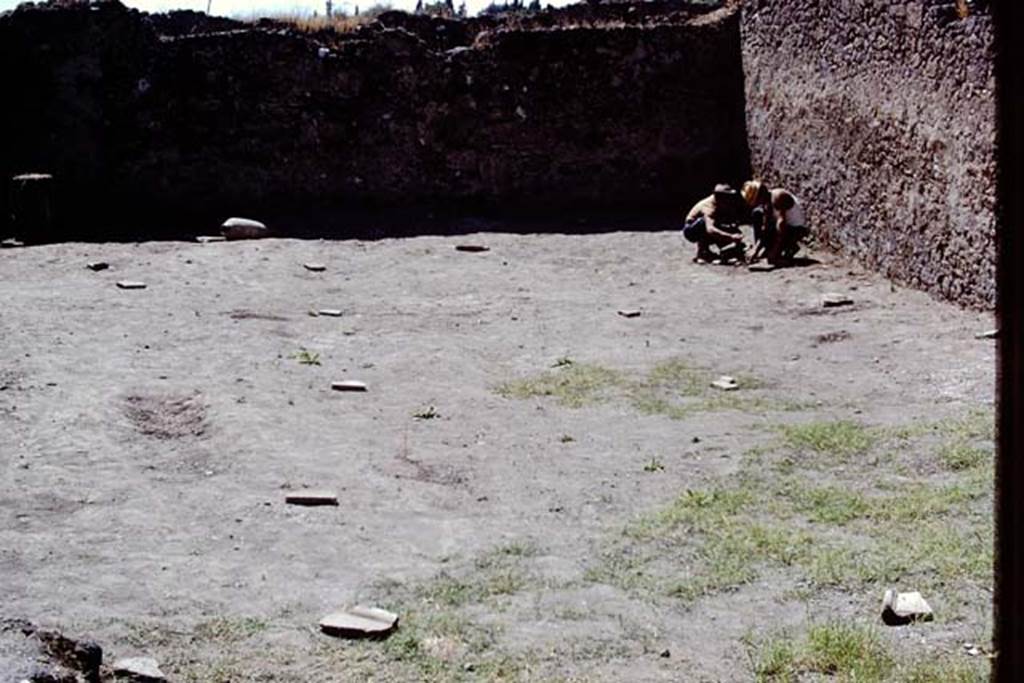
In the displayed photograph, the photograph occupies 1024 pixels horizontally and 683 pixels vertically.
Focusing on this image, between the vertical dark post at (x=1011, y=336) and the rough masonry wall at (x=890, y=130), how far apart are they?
722cm

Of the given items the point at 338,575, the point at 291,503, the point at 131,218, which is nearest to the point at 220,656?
the point at 338,575

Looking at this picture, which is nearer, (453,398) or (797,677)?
(797,677)

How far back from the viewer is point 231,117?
14.5 meters

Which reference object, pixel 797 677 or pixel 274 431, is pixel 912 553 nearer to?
pixel 797 677

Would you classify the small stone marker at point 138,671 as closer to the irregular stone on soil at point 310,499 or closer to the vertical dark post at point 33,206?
the irregular stone on soil at point 310,499

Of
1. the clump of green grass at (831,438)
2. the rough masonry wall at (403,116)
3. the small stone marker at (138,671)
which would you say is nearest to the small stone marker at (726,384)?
the clump of green grass at (831,438)

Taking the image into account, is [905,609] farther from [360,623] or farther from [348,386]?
[348,386]

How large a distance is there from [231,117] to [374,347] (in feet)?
21.5

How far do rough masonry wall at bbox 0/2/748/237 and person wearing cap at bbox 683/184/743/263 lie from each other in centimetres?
230

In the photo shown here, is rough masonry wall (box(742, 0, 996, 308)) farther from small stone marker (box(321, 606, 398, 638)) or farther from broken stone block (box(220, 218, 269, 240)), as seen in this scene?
small stone marker (box(321, 606, 398, 638))

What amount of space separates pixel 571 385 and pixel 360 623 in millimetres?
3769

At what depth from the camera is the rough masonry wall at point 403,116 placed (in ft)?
47.4

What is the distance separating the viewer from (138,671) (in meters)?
3.72

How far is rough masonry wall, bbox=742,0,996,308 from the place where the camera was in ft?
28.9
